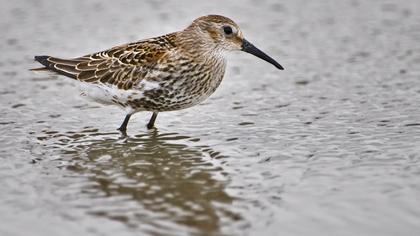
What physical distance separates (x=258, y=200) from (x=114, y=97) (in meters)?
3.00

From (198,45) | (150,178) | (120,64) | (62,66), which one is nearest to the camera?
(150,178)

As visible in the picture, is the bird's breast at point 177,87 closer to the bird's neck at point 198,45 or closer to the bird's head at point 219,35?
the bird's neck at point 198,45

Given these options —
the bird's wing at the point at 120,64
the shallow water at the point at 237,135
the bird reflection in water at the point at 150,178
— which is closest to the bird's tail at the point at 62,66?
the bird's wing at the point at 120,64

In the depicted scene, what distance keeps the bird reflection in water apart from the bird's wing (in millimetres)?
703

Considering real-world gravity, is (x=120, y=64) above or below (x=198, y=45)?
below

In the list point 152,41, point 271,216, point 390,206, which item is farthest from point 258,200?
point 152,41

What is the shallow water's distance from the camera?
5512mm

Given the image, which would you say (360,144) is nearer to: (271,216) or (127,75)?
(271,216)

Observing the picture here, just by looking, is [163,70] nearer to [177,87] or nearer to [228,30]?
[177,87]

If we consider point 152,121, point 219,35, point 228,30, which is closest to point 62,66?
point 152,121

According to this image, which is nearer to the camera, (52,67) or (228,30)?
(228,30)

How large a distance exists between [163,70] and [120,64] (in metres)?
0.72

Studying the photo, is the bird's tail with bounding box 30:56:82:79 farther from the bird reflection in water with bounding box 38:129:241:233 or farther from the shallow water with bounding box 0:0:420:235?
the bird reflection in water with bounding box 38:129:241:233

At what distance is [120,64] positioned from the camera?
8344 millimetres
